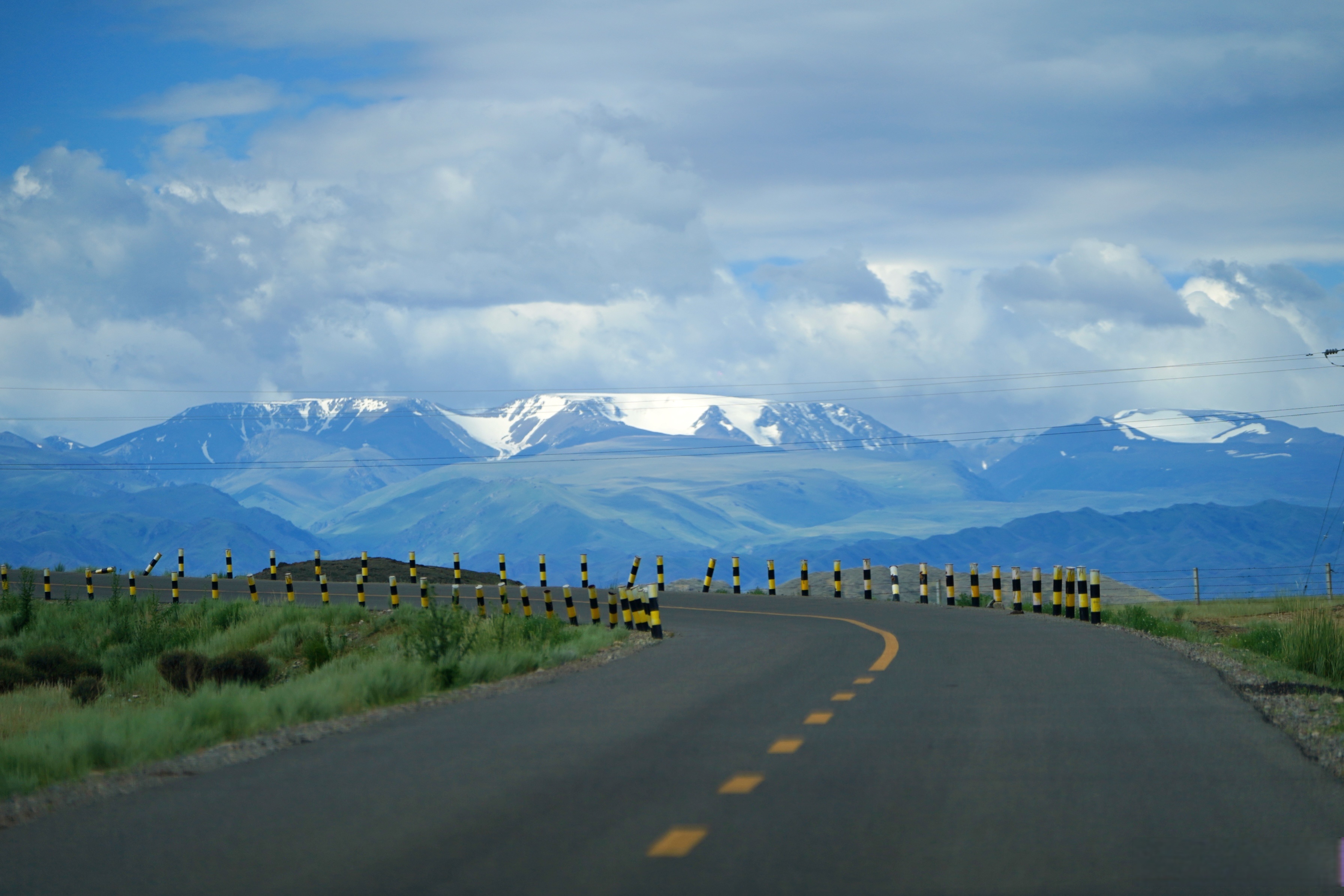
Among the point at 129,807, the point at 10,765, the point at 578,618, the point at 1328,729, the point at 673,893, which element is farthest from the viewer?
the point at 578,618

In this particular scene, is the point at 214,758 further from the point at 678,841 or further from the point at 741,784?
the point at 678,841

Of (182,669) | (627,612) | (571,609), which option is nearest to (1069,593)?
(627,612)

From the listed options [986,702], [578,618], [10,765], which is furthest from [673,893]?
[578,618]

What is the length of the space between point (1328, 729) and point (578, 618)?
19717mm

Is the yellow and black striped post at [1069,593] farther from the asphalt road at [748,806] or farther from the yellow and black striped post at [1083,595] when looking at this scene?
the asphalt road at [748,806]

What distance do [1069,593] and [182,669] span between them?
18143 millimetres

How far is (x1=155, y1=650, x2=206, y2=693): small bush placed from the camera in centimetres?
2166

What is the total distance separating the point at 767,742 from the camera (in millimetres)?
9531

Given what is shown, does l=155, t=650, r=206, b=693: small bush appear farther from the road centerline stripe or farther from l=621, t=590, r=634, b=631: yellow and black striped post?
the road centerline stripe

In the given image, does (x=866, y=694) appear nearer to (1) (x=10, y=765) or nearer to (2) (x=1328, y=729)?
(2) (x=1328, y=729)

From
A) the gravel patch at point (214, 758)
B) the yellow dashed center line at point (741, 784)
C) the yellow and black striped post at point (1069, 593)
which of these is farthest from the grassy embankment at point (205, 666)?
the yellow and black striped post at point (1069, 593)

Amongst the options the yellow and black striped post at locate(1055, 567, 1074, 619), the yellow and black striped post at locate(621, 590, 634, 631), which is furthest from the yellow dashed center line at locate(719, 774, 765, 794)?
the yellow and black striped post at locate(1055, 567, 1074, 619)

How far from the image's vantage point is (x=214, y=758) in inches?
378

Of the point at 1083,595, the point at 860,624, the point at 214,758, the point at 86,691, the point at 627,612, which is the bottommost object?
the point at 86,691
